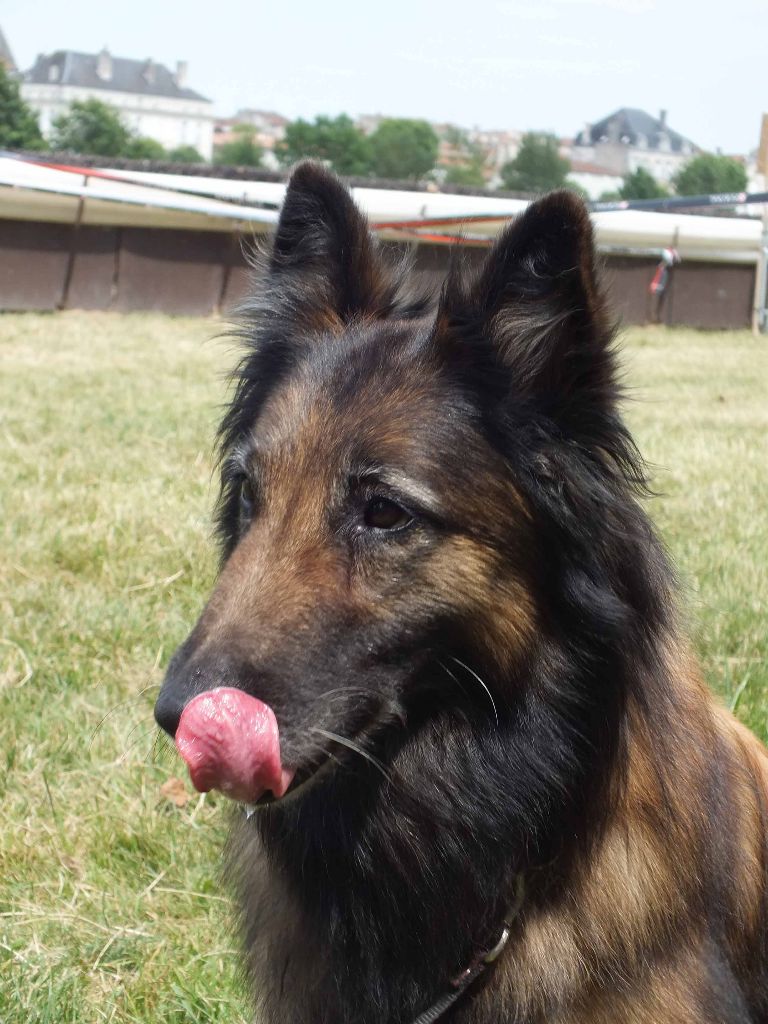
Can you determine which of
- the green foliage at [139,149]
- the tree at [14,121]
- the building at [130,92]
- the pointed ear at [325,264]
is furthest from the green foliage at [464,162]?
the pointed ear at [325,264]

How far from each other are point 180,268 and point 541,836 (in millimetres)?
18948

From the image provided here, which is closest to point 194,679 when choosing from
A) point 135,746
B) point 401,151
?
point 135,746

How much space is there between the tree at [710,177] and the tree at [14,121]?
66.3 m

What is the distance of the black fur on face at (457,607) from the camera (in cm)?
251

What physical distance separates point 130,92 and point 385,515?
190m

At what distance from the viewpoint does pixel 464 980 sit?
270 centimetres

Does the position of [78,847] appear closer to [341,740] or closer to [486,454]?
[341,740]

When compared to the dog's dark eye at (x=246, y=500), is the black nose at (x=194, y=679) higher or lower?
lower

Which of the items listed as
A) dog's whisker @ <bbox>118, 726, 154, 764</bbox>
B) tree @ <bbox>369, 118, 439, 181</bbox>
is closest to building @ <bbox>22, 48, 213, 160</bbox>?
tree @ <bbox>369, 118, 439, 181</bbox>

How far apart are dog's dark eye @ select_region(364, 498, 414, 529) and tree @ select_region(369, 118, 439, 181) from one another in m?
126

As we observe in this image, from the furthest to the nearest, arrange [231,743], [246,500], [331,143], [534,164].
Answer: [534,164] < [331,143] < [246,500] < [231,743]

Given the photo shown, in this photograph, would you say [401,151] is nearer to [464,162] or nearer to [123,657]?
[464,162]

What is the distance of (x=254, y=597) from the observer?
2.44m

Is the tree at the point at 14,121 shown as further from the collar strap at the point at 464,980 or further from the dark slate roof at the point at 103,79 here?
the dark slate roof at the point at 103,79
